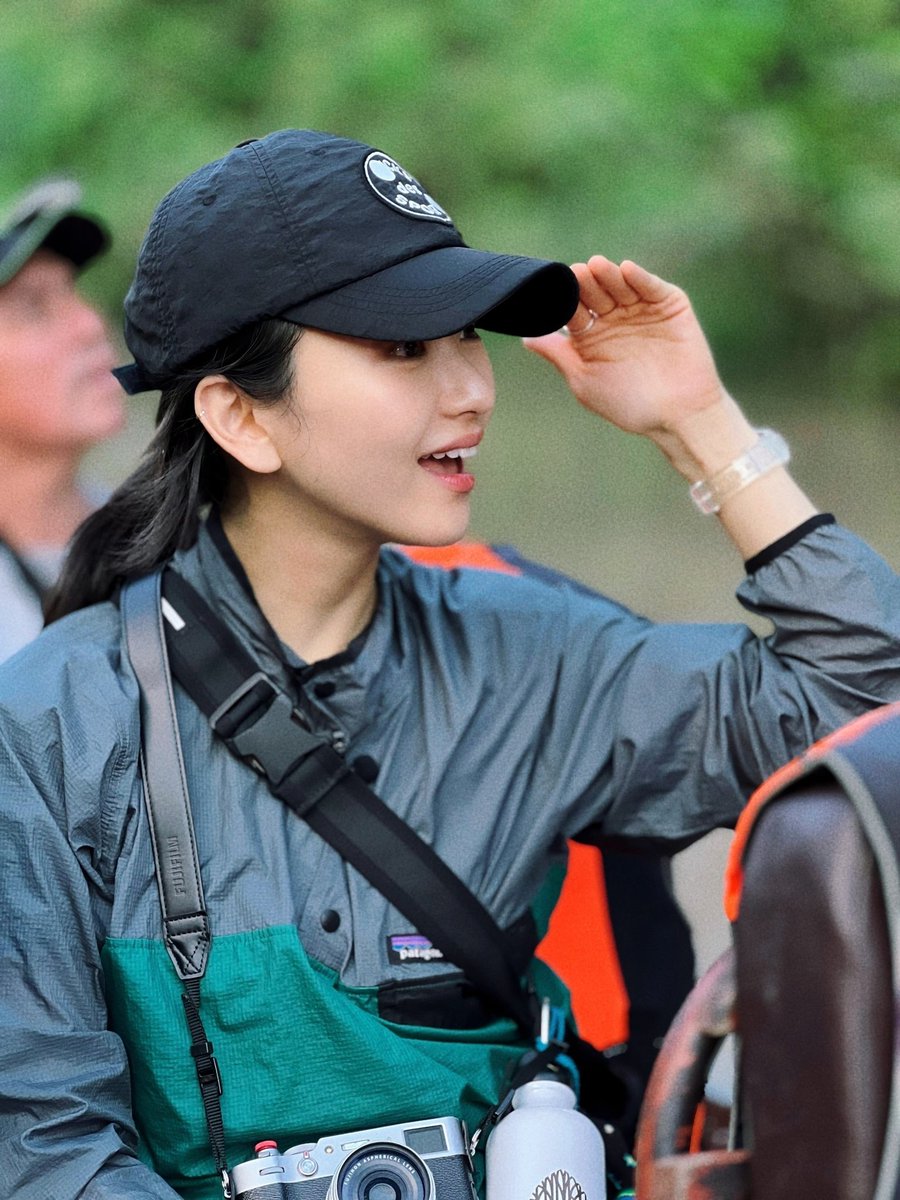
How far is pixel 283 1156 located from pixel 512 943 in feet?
1.17

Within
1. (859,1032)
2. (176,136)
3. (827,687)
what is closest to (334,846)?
(827,687)

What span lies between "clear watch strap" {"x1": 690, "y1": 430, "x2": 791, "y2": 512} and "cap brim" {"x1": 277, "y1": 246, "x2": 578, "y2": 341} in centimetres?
33

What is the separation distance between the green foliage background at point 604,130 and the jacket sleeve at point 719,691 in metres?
3.11

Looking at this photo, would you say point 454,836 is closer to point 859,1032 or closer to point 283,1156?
point 283,1156

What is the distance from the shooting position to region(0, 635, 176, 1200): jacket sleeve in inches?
62.3

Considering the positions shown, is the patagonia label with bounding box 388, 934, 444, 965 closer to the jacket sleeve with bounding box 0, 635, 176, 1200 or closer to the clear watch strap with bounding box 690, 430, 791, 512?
the jacket sleeve with bounding box 0, 635, 176, 1200

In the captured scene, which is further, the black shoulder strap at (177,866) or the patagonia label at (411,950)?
the patagonia label at (411,950)

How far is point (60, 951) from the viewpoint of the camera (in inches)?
64.5

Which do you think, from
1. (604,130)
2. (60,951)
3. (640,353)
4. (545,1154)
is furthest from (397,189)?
(604,130)

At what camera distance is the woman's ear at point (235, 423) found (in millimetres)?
1815

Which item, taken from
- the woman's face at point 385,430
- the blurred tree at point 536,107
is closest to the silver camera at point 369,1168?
the woman's face at point 385,430

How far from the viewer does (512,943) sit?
1852 millimetres

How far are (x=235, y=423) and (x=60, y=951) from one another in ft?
1.97

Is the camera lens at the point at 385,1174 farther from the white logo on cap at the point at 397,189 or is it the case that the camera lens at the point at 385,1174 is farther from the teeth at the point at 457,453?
the white logo on cap at the point at 397,189
